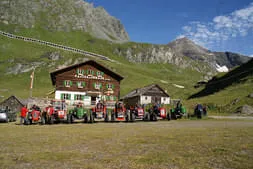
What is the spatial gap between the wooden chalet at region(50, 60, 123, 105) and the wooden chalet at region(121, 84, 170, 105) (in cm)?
1103

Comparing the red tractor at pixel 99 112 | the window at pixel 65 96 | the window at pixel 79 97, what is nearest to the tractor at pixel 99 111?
the red tractor at pixel 99 112

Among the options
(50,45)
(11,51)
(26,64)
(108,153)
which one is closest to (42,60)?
(26,64)

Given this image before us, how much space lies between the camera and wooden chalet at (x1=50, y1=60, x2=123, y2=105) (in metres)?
54.9

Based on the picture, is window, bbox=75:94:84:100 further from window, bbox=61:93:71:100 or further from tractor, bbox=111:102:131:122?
tractor, bbox=111:102:131:122

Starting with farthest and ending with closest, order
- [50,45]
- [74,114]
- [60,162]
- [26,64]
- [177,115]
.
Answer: [50,45]
[26,64]
[177,115]
[74,114]
[60,162]

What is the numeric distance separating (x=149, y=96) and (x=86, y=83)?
21.2 meters

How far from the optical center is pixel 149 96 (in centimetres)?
7025

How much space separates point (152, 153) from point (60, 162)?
2.45 meters

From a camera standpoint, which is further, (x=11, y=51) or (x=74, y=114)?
(x=11, y=51)

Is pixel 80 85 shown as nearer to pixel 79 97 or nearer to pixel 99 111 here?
pixel 79 97

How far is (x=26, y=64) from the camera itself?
409 feet

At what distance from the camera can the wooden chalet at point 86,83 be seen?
180 feet

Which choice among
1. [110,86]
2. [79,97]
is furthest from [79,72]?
[110,86]

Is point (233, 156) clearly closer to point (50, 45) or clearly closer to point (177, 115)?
point (177, 115)
